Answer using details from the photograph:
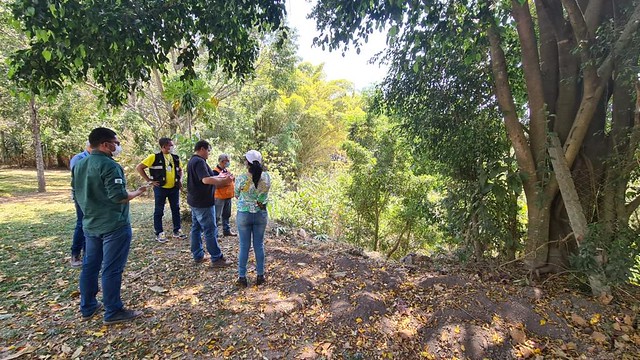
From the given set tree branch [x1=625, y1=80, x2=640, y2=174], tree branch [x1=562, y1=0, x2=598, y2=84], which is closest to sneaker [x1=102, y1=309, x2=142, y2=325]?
tree branch [x1=562, y1=0, x2=598, y2=84]

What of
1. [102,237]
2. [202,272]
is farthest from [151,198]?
[102,237]

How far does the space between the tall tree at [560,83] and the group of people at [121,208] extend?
1.88 m

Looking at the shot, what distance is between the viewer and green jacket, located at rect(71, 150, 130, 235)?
8.66 feet

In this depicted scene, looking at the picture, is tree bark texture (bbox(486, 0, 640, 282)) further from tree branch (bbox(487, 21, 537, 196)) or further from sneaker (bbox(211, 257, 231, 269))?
sneaker (bbox(211, 257, 231, 269))

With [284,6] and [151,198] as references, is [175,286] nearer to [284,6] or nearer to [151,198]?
[284,6]

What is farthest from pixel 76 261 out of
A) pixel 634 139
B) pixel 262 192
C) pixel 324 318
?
pixel 634 139

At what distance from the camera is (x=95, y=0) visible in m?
2.37

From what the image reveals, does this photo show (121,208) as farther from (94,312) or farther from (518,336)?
(518,336)

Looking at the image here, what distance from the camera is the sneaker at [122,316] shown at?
2.79 metres

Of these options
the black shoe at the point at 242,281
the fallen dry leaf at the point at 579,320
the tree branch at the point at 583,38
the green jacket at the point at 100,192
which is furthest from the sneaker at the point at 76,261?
the tree branch at the point at 583,38

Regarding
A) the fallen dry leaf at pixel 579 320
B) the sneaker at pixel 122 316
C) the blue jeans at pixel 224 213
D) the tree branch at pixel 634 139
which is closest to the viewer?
the sneaker at pixel 122 316

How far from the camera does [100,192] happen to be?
2.67m

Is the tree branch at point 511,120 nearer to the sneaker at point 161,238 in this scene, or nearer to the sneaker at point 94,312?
the sneaker at point 94,312

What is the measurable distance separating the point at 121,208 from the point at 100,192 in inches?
8.4
